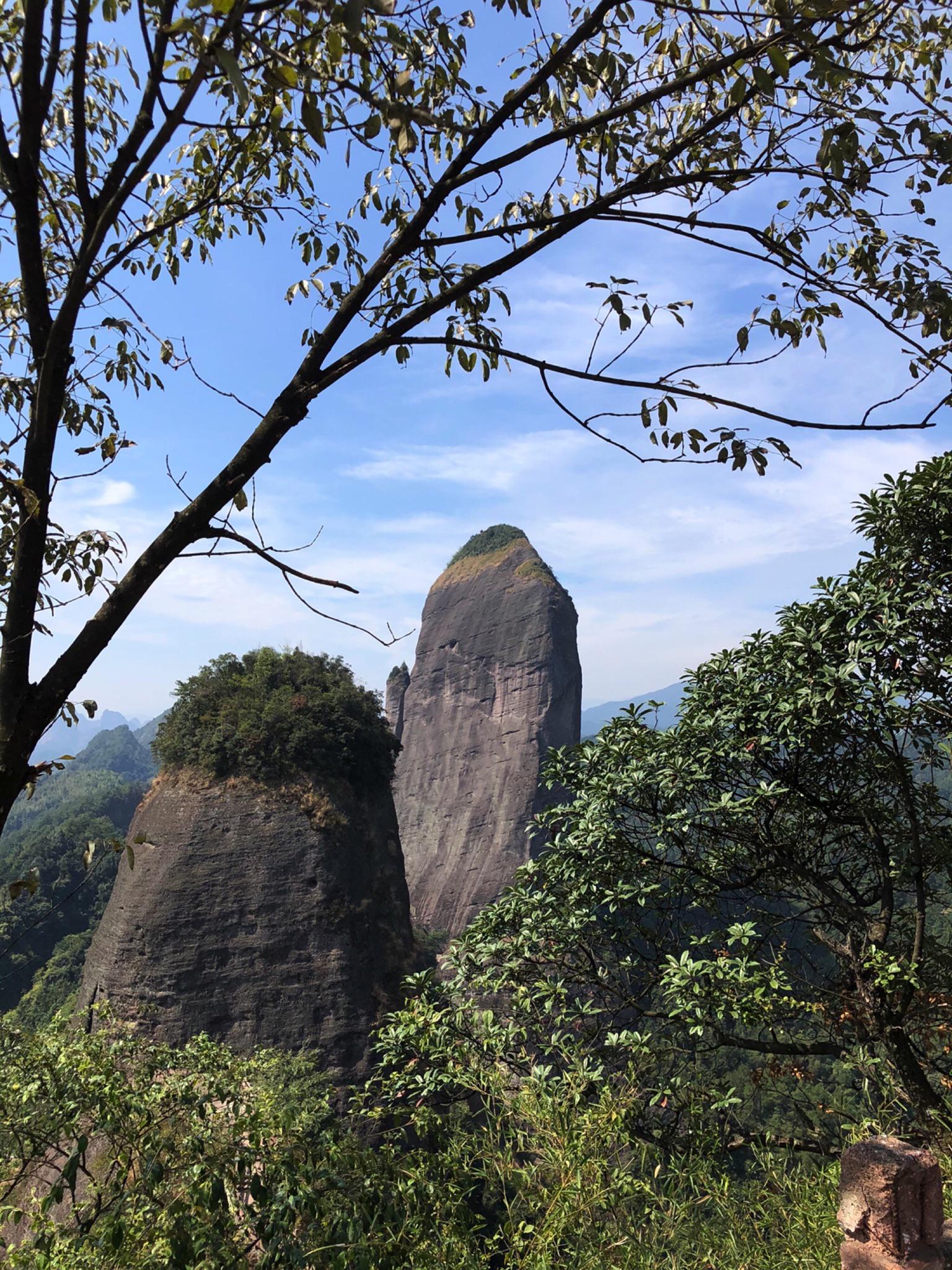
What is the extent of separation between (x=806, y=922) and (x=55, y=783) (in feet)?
346

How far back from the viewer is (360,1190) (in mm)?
3057

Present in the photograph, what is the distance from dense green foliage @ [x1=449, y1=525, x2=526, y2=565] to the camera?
203 feet

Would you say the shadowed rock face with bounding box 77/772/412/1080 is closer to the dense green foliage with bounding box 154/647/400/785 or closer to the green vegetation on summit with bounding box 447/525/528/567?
the dense green foliage with bounding box 154/647/400/785

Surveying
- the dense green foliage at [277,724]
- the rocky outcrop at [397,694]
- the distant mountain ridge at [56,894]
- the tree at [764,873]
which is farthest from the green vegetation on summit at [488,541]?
the tree at [764,873]

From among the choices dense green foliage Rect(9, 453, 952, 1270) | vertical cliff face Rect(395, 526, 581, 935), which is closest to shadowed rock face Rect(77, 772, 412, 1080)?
dense green foliage Rect(9, 453, 952, 1270)

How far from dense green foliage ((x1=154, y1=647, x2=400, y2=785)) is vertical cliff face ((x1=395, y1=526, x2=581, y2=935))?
2542cm

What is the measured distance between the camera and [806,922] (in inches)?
214

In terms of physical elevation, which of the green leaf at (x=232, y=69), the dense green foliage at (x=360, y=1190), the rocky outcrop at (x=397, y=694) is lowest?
the dense green foliage at (x=360, y=1190)

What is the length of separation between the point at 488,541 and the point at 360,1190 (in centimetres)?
6079

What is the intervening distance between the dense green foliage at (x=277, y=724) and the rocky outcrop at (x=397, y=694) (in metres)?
36.2

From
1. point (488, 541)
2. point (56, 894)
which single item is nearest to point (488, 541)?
point (488, 541)

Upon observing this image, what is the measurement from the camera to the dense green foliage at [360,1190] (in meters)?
2.74

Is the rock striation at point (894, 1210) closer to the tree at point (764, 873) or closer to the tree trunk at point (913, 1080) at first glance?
the tree at point (764, 873)

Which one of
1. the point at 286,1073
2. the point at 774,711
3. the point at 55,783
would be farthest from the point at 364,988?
the point at 55,783
